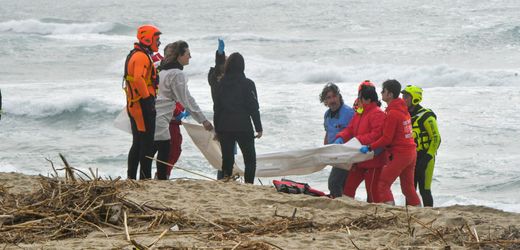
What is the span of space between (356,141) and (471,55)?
24.3 metres

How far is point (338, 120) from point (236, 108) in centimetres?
104

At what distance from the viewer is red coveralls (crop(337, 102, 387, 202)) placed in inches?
359

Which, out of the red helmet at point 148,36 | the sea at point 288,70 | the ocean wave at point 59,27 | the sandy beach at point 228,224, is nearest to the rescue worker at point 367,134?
the sandy beach at point 228,224

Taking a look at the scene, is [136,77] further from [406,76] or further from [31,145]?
[406,76]

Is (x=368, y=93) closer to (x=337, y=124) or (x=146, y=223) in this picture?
(x=337, y=124)

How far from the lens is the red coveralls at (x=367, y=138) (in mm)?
9109

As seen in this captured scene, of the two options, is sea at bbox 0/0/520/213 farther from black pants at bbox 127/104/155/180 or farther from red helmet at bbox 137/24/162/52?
red helmet at bbox 137/24/162/52

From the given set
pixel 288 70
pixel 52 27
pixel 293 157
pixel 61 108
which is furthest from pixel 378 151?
pixel 52 27

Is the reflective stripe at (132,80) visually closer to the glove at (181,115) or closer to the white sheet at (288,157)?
the white sheet at (288,157)

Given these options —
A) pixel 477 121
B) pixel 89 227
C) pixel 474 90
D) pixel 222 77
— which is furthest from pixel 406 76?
pixel 89 227

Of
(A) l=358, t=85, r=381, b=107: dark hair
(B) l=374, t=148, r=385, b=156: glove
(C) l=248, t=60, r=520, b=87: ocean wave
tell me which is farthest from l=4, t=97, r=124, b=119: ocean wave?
(A) l=358, t=85, r=381, b=107: dark hair

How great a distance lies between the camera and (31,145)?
56.7 feet

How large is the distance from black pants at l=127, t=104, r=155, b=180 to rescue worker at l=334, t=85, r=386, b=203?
1835 mm

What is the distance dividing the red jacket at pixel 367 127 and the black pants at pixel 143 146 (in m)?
1.87
